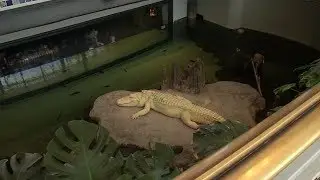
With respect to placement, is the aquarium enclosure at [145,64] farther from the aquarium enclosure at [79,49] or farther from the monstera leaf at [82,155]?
the monstera leaf at [82,155]

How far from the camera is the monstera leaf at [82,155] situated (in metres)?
0.95

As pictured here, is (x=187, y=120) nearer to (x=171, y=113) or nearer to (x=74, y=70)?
(x=171, y=113)

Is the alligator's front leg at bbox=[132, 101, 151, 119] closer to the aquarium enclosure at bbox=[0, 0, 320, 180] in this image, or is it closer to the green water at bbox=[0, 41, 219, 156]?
the aquarium enclosure at bbox=[0, 0, 320, 180]

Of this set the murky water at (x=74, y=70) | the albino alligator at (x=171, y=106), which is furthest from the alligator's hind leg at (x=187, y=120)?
the murky water at (x=74, y=70)

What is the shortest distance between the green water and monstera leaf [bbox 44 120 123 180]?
191 centimetres

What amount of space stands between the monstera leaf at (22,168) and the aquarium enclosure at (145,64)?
1.31 m

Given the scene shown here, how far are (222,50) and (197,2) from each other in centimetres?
141

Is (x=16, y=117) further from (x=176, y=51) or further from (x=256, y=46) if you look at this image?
(x=256, y=46)

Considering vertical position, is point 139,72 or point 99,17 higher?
point 99,17

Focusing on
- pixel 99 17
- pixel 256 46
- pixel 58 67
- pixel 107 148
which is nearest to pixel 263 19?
pixel 256 46

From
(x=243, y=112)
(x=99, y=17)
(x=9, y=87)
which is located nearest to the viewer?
(x=243, y=112)

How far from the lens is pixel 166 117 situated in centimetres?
348

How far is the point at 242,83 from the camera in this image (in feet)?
13.5

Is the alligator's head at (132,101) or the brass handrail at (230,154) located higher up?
the brass handrail at (230,154)
